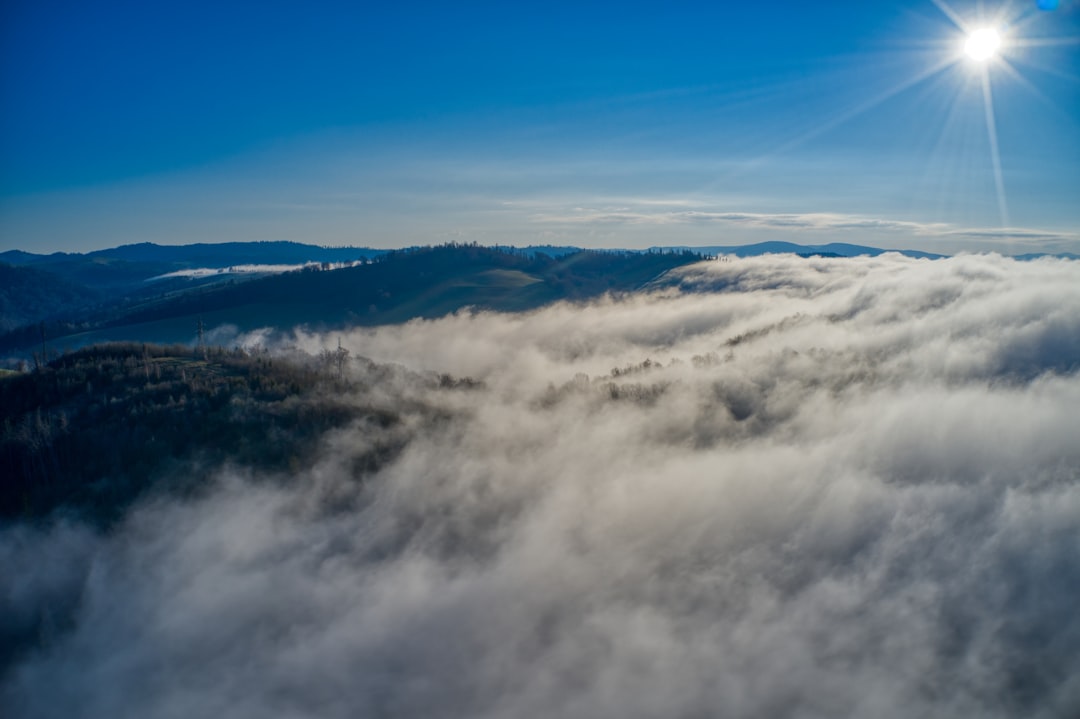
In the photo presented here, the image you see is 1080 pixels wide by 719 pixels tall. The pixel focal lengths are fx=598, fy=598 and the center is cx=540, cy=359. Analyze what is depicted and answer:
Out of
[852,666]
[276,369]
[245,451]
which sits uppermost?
[276,369]

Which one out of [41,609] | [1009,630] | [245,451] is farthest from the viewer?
[1009,630]

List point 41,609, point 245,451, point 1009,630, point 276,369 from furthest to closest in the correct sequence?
point 276,369 < point 1009,630 < point 245,451 < point 41,609

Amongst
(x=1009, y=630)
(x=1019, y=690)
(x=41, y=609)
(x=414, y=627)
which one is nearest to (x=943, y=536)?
(x=1009, y=630)

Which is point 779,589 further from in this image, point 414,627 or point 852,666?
point 414,627

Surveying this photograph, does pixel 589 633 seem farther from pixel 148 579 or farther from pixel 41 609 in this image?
pixel 41 609

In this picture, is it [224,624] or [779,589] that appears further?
[779,589]

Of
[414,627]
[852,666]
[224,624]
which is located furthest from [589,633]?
[224,624]

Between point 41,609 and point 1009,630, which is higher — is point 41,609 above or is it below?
above
